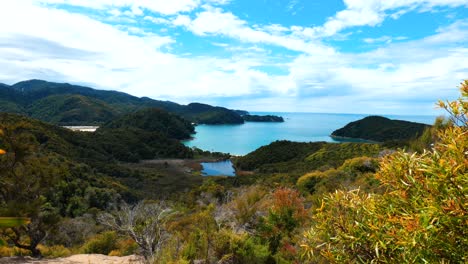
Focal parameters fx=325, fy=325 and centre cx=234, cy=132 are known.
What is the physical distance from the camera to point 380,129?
126312 mm

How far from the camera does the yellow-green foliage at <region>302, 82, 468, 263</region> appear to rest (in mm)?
2027

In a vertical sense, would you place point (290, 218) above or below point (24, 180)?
below

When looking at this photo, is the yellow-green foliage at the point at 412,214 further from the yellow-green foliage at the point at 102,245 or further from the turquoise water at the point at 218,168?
the turquoise water at the point at 218,168

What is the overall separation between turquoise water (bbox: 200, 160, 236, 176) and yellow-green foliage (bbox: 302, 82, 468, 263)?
250 feet

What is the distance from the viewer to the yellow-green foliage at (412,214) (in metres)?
2.03

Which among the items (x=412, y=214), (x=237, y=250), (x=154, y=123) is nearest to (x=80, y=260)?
(x=237, y=250)

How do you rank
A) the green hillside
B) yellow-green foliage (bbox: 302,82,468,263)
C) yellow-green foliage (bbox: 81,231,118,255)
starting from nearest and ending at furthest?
yellow-green foliage (bbox: 302,82,468,263), yellow-green foliage (bbox: 81,231,118,255), the green hillside

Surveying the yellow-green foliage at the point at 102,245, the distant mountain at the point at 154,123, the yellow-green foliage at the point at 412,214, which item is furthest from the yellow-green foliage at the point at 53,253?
the distant mountain at the point at 154,123

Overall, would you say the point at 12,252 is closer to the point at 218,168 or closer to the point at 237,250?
the point at 237,250

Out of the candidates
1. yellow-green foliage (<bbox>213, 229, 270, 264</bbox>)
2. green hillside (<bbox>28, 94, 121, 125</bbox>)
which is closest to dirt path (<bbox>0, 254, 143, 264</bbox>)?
yellow-green foliage (<bbox>213, 229, 270, 264</bbox>)

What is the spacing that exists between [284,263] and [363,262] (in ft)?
16.0

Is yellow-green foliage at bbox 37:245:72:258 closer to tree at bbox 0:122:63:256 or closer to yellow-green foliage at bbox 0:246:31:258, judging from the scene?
tree at bbox 0:122:63:256

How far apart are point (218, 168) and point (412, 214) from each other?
85.9 metres

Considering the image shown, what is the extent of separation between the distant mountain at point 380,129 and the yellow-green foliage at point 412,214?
376 feet
